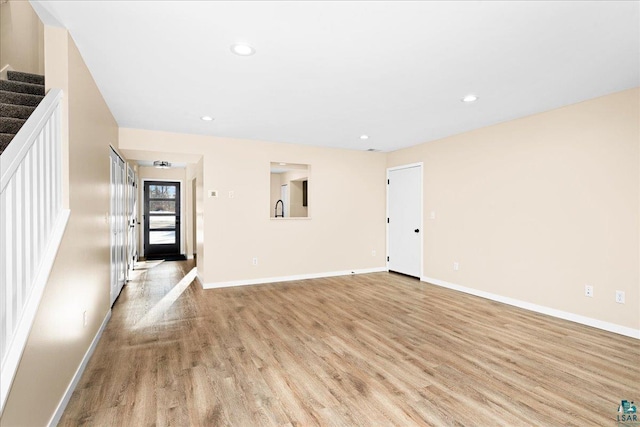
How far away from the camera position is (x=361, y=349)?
9.48 feet

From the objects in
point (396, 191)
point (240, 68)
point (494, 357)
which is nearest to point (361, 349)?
point (494, 357)

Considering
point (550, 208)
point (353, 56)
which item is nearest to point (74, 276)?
point (353, 56)

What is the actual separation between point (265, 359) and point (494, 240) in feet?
11.4

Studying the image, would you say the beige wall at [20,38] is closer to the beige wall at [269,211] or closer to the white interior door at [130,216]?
the beige wall at [269,211]

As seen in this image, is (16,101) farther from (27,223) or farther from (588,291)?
(588,291)

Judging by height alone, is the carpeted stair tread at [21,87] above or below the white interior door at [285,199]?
above

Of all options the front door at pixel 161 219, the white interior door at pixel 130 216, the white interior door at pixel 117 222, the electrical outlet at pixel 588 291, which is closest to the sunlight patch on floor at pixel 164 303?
the white interior door at pixel 117 222

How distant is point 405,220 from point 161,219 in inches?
255

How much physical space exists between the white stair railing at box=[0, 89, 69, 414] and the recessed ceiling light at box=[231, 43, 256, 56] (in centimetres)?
119

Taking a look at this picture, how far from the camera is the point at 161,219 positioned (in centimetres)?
870

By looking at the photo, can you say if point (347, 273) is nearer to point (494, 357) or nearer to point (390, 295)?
point (390, 295)

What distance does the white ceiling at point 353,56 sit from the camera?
1.97m

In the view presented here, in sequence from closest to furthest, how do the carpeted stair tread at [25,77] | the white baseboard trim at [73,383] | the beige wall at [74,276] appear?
the beige wall at [74,276], the white baseboard trim at [73,383], the carpeted stair tread at [25,77]

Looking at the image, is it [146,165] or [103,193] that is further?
[146,165]
